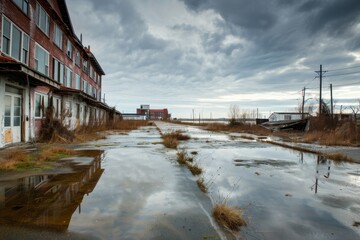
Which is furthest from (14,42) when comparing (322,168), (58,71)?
(322,168)

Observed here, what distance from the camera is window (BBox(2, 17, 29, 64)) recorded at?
12113 millimetres

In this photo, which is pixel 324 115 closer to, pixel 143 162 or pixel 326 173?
pixel 326 173

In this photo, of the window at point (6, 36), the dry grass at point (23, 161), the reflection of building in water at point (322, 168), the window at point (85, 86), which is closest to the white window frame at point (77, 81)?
the window at point (85, 86)

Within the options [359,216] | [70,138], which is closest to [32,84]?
[70,138]

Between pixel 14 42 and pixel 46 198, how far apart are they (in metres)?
11.4

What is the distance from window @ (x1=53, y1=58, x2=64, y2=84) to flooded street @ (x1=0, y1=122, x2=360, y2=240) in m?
13.4

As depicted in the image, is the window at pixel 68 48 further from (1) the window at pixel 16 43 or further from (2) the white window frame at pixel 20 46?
(1) the window at pixel 16 43

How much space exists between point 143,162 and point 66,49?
17.6 m

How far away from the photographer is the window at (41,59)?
52.1 feet

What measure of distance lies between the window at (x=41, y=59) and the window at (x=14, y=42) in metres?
1.46

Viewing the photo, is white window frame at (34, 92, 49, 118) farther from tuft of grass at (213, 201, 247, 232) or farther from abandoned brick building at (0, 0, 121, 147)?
tuft of grass at (213, 201, 247, 232)

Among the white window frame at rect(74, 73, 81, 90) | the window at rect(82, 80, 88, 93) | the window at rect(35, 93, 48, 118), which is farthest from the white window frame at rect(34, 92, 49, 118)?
the window at rect(82, 80, 88, 93)

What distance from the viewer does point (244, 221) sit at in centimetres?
397

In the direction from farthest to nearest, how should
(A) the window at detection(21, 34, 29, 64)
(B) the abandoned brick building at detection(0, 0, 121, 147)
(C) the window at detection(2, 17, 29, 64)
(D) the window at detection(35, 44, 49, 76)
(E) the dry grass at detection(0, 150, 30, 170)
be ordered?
1. (D) the window at detection(35, 44, 49, 76)
2. (A) the window at detection(21, 34, 29, 64)
3. (C) the window at detection(2, 17, 29, 64)
4. (B) the abandoned brick building at detection(0, 0, 121, 147)
5. (E) the dry grass at detection(0, 150, 30, 170)
